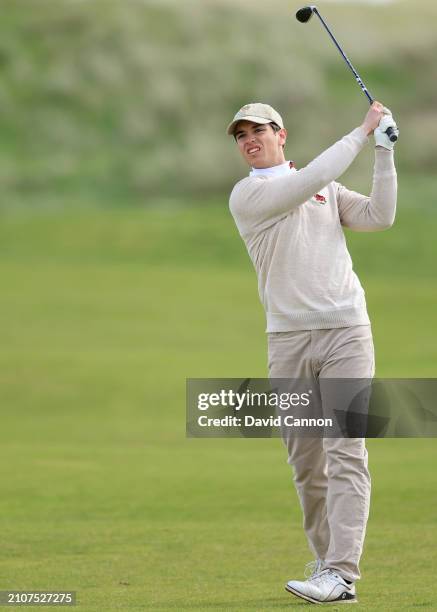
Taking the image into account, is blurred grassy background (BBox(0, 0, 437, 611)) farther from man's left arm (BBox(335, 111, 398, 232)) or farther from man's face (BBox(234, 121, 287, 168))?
man's face (BBox(234, 121, 287, 168))

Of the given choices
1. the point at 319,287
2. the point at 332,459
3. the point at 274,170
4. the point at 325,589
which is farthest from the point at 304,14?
the point at 325,589

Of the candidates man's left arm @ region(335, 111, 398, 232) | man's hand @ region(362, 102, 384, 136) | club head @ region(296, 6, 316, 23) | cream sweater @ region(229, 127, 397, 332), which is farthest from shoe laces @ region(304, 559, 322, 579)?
club head @ region(296, 6, 316, 23)

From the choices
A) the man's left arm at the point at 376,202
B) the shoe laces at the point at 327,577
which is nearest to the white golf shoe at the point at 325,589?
Result: the shoe laces at the point at 327,577

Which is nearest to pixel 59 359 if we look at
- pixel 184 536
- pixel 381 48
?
pixel 184 536

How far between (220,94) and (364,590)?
2641 inches

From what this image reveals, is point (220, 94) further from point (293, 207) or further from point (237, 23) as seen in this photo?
point (293, 207)

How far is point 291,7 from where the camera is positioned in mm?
90750

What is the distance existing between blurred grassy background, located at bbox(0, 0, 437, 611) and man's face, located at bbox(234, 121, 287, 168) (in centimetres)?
157

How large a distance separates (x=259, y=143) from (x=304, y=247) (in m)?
0.46

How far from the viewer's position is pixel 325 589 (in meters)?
4.71

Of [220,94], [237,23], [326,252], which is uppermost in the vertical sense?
[237,23]

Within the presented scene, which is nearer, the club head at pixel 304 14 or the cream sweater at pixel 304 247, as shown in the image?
the cream sweater at pixel 304 247

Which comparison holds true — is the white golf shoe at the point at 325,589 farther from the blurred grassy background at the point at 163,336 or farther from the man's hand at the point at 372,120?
the man's hand at the point at 372,120

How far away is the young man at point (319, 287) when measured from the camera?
480 centimetres
